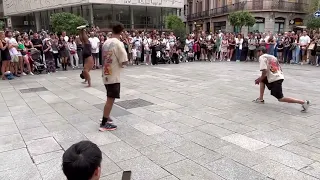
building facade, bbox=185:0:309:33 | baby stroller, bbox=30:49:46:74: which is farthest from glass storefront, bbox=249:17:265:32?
baby stroller, bbox=30:49:46:74

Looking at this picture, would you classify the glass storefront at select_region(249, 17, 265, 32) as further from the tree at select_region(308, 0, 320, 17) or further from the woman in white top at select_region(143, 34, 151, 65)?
the woman in white top at select_region(143, 34, 151, 65)

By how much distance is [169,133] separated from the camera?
15.8ft

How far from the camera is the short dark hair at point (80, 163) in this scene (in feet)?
5.08

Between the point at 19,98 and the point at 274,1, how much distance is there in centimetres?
3247

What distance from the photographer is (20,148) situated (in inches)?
169

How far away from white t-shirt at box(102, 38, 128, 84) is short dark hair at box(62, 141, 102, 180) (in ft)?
10.9

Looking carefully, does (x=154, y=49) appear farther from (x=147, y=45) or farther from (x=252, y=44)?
(x=252, y=44)

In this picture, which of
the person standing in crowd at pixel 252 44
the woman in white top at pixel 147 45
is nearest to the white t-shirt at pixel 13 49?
the woman in white top at pixel 147 45

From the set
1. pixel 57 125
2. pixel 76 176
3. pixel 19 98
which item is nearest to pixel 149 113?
pixel 57 125

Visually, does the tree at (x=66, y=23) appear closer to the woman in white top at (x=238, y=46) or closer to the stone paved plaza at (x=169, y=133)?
the woman in white top at (x=238, y=46)

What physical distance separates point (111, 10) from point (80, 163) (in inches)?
1317

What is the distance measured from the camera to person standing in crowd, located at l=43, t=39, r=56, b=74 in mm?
12725

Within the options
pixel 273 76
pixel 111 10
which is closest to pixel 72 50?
pixel 273 76

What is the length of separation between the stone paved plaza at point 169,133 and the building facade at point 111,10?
2530cm
